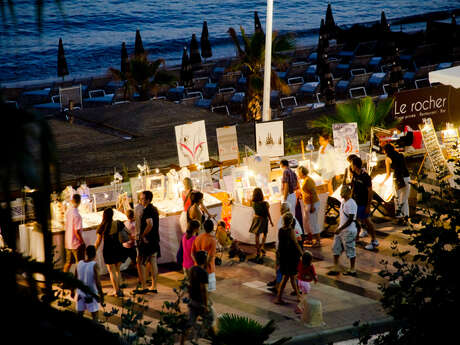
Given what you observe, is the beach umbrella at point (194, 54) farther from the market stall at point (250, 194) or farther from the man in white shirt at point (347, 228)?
the man in white shirt at point (347, 228)

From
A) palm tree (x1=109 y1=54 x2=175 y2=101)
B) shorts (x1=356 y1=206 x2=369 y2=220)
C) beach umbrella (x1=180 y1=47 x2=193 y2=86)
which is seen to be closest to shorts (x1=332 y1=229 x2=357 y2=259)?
shorts (x1=356 y1=206 x2=369 y2=220)

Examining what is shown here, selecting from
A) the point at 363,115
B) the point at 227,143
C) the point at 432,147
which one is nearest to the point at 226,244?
the point at 227,143

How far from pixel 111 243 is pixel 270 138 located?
392 cm

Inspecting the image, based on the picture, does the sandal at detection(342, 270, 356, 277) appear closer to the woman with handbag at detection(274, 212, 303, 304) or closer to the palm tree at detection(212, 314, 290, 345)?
the woman with handbag at detection(274, 212, 303, 304)

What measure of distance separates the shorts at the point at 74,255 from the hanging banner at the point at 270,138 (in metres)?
3.74

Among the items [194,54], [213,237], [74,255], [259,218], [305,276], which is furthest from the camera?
[194,54]

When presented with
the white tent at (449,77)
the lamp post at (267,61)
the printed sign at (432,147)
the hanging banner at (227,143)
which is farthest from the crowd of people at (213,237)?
the white tent at (449,77)

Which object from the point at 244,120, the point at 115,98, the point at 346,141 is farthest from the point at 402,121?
the point at 115,98

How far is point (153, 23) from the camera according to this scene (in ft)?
212

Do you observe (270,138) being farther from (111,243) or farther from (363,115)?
(111,243)

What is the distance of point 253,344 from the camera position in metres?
6.54

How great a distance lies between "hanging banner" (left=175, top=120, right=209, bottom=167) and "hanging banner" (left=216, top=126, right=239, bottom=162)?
1.62ft

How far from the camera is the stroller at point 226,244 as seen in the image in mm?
10953

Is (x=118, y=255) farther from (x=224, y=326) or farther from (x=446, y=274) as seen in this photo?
(x=446, y=274)
